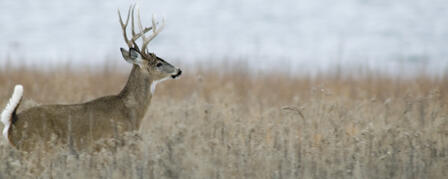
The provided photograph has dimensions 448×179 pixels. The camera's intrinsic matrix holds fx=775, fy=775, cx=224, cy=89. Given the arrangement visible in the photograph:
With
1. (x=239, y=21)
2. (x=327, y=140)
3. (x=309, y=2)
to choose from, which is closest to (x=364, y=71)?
(x=327, y=140)

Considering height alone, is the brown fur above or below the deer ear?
below

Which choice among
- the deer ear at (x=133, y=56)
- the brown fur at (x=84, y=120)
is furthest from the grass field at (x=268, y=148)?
the deer ear at (x=133, y=56)

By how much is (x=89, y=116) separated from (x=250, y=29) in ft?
61.1

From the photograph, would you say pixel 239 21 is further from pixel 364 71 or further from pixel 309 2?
pixel 364 71

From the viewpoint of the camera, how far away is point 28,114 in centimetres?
566

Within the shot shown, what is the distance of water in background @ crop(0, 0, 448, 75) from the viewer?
2003 centimetres

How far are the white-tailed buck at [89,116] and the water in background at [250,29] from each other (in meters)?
11.1

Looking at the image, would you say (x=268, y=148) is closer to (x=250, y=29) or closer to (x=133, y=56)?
(x=133, y=56)

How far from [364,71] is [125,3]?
1589cm

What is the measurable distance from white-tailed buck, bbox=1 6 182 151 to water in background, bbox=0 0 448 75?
11.1m

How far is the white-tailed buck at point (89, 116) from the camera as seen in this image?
5543 millimetres

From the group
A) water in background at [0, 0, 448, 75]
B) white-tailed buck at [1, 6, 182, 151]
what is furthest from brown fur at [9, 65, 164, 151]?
water in background at [0, 0, 448, 75]

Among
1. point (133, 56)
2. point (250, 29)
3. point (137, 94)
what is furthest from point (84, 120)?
point (250, 29)

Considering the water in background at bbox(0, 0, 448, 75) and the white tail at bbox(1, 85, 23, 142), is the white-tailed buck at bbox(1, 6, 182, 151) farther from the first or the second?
the water in background at bbox(0, 0, 448, 75)
